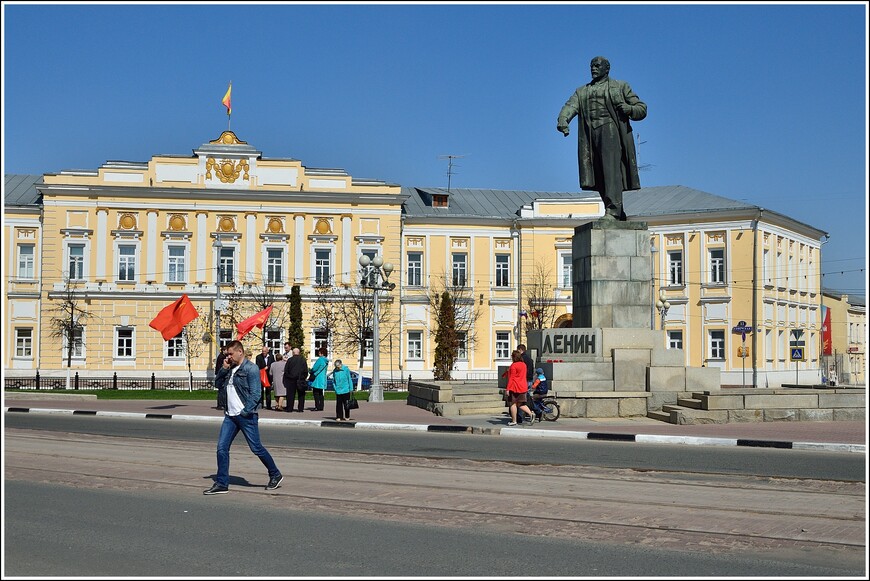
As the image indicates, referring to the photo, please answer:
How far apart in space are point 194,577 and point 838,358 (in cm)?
6714

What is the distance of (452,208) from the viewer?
69.4 m

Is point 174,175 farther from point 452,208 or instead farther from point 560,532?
point 560,532

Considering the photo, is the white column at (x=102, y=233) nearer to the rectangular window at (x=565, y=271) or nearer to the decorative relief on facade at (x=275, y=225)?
the decorative relief on facade at (x=275, y=225)

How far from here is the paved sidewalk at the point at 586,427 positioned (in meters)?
18.3

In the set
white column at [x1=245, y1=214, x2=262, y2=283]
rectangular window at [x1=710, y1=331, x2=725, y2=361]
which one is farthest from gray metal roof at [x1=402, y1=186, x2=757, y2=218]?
white column at [x1=245, y1=214, x2=262, y2=283]

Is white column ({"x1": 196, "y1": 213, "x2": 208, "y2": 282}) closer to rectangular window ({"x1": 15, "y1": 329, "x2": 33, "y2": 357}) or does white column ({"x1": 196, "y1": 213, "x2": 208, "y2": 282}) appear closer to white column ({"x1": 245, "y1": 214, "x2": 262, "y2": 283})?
white column ({"x1": 245, "y1": 214, "x2": 262, "y2": 283})

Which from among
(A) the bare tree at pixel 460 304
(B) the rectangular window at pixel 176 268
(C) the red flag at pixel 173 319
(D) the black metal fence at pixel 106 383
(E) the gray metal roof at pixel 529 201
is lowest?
(D) the black metal fence at pixel 106 383

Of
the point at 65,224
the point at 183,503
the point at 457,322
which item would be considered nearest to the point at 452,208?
the point at 457,322

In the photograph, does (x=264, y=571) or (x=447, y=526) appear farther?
(x=447, y=526)

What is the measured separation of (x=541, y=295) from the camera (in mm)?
65375

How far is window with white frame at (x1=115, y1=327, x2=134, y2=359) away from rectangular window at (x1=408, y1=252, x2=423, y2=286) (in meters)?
17.9

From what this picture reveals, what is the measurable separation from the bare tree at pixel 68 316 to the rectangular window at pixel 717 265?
38418 mm

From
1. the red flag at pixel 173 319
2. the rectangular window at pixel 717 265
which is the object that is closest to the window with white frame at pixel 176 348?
the red flag at pixel 173 319

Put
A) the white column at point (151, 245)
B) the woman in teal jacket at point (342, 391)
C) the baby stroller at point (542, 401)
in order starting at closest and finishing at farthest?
the baby stroller at point (542, 401) → the woman in teal jacket at point (342, 391) → the white column at point (151, 245)
